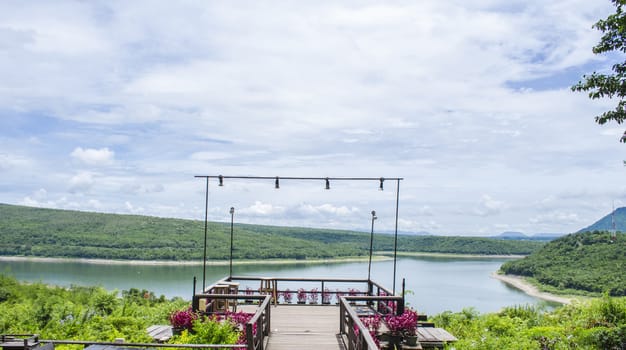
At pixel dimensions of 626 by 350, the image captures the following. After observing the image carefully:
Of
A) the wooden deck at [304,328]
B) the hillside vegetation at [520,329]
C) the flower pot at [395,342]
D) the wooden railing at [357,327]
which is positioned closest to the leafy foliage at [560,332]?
the hillside vegetation at [520,329]

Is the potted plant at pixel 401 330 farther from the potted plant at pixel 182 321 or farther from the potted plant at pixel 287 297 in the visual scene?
the potted plant at pixel 287 297

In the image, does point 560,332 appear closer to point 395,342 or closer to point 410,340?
point 410,340

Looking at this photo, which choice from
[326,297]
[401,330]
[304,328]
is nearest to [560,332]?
[401,330]

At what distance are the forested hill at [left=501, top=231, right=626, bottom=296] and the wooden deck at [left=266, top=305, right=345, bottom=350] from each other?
178 feet

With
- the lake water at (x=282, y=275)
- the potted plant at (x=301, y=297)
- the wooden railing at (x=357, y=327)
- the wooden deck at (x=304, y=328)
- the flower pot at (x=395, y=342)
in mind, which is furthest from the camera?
the lake water at (x=282, y=275)

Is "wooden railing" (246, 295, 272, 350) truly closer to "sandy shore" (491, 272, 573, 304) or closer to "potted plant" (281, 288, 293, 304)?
"potted plant" (281, 288, 293, 304)

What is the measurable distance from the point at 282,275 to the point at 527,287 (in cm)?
3245

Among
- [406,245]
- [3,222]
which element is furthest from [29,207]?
[406,245]

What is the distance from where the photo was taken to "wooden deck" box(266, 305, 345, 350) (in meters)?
8.27

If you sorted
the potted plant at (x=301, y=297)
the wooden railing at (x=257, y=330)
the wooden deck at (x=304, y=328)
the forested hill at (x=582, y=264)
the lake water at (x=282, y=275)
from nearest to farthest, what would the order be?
the wooden railing at (x=257, y=330), the wooden deck at (x=304, y=328), the potted plant at (x=301, y=297), the lake water at (x=282, y=275), the forested hill at (x=582, y=264)

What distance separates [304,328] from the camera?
9523 millimetres

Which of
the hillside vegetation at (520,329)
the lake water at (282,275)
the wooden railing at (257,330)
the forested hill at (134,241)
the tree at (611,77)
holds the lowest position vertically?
the lake water at (282,275)

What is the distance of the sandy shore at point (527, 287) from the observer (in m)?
57.6

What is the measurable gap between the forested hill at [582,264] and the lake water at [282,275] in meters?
5.90
